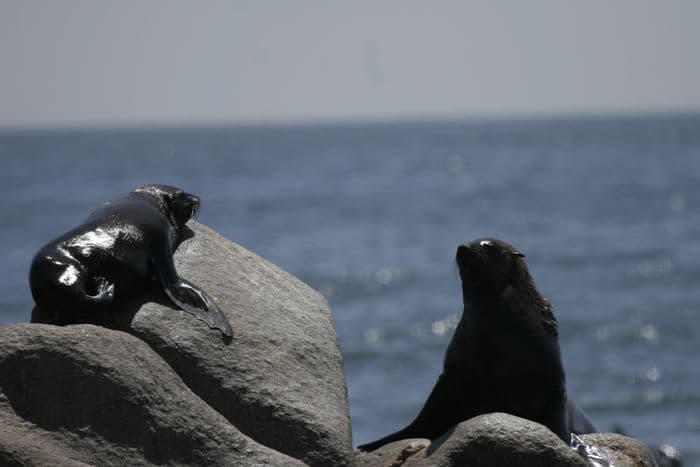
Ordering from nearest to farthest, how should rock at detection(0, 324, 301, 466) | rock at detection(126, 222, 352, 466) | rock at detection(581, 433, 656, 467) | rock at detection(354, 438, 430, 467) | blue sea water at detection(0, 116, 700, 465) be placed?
rock at detection(0, 324, 301, 466) < rock at detection(126, 222, 352, 466) < rock at detection(354, 438, 430, 467) < rock at detection(581, 433, 656, 467) < blue sea water at detection(0, 116, 700, 465)

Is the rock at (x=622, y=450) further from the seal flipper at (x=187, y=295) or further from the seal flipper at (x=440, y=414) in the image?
the seal flipper at (x=187, y=295)

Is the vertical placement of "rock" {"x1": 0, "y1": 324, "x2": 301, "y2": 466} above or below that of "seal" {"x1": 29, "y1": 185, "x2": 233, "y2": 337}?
below

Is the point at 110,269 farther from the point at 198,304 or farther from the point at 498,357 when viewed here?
the point at 498,357

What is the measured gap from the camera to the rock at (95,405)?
233 inches

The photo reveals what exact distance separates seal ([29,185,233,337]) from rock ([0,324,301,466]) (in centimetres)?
66

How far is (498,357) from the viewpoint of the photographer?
24.0ft

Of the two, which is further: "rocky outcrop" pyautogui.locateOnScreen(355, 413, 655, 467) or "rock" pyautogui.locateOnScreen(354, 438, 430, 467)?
"rock" pyautogui.locateOnScreen(354, 438, 430, 467)

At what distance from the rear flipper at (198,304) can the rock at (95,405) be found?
69cm

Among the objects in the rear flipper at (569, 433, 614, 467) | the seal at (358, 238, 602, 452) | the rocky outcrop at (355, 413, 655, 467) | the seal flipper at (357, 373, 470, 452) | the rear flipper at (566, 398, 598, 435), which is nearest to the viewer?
the rocky outcrop at (355, 413, 655, 467)

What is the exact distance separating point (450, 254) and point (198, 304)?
74.5 ft

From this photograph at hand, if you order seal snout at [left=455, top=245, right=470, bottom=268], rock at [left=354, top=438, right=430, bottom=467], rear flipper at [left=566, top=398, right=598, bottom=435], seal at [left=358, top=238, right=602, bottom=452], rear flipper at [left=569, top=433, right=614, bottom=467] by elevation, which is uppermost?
seal snout at [left=455, top=245, right=470, bottom=268]

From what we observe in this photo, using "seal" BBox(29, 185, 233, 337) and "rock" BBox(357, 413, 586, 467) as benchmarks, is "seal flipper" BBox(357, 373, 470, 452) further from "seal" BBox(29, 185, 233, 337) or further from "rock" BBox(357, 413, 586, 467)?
"seal" BBox(29, 185, 233, 337)

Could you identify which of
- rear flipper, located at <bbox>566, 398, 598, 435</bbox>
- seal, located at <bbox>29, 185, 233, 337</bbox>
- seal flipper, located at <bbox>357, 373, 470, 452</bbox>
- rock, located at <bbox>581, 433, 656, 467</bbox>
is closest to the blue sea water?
rear flipper, located at <bbox>566, 398, 598, 435</bbox>

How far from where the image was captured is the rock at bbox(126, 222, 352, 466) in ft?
21.8
